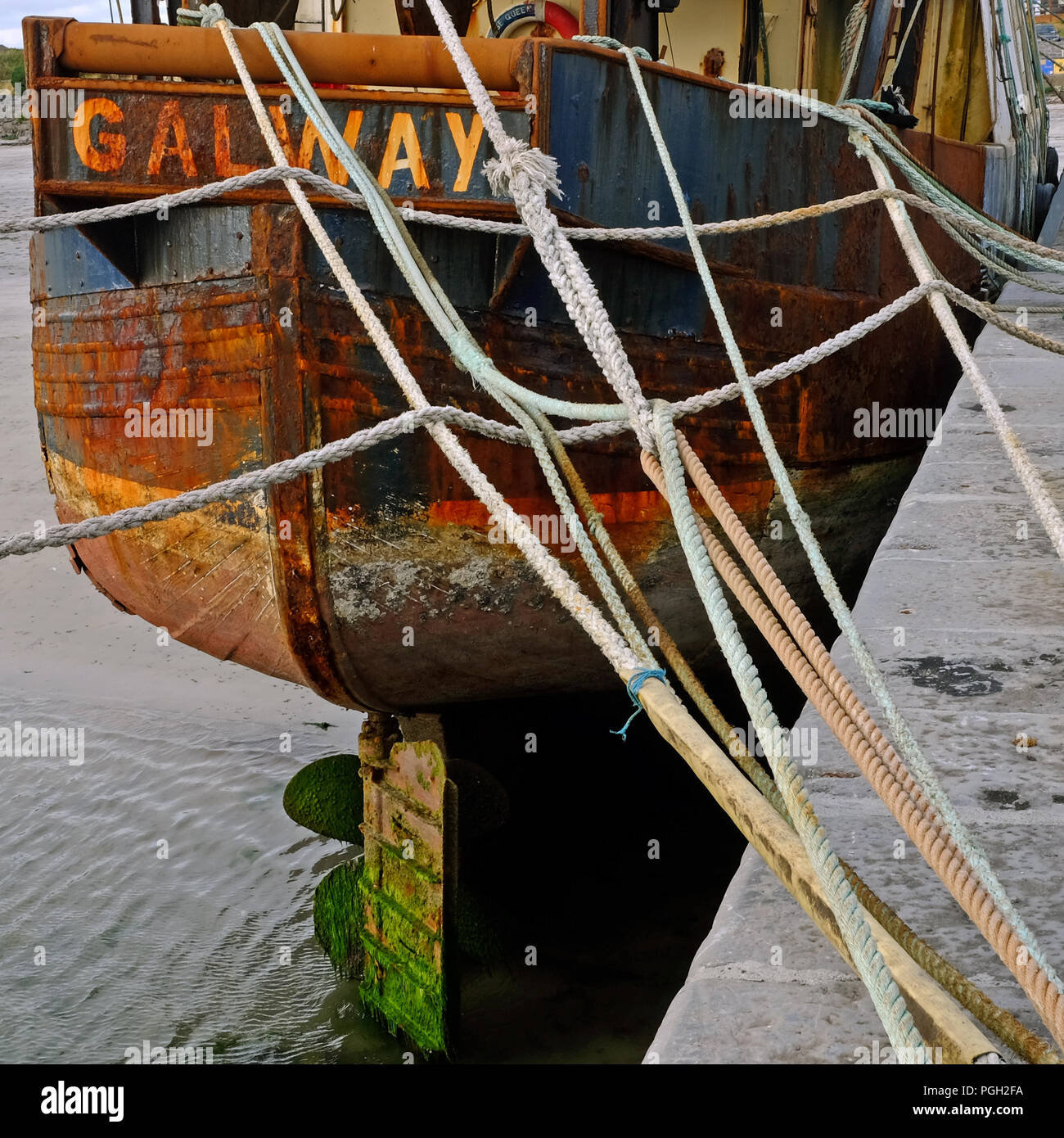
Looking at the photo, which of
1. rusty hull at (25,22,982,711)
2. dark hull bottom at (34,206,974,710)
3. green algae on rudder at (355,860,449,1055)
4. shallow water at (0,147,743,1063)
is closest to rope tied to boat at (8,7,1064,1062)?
rusty hull at (25,22,982,711)

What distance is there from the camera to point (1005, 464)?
152 inches

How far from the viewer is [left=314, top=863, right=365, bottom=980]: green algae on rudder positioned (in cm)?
493

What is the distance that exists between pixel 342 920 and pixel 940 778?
3.33m

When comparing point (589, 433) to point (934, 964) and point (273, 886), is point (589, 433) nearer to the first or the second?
point (934, 964)

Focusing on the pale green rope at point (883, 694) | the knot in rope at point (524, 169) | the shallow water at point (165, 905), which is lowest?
the shallow water at point (165, 905)

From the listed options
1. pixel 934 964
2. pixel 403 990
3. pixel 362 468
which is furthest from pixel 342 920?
pixel 934 964

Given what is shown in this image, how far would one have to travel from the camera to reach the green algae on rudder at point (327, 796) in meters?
5.11

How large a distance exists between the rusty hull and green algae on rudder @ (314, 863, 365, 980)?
1.35m

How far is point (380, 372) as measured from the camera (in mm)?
3395

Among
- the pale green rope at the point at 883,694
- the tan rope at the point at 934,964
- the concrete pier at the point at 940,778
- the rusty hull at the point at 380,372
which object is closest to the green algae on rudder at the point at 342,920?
the rusty hull at the point at 380,372

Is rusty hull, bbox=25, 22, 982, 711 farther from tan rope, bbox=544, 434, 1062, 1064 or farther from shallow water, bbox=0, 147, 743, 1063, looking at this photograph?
tan rope, bbox=544, 434, 1062, 1064

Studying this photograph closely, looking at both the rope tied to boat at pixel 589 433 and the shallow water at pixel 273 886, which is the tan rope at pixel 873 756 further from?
the shallow water at pixel 273 886

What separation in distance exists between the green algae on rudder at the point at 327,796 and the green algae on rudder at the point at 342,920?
21 centimetres

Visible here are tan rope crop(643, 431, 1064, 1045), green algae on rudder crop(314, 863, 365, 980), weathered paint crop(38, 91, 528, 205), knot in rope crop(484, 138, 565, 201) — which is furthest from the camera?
green algae on rudder crop(314, 863, 365, 980)
